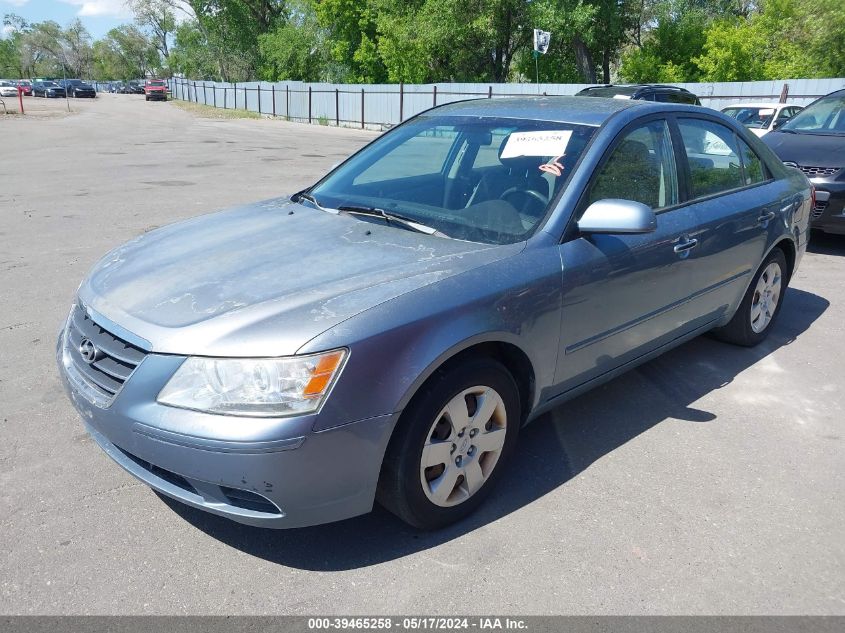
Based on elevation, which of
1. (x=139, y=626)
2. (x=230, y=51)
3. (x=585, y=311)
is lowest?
(x=139, y=626)

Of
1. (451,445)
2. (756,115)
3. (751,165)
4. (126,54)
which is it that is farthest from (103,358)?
(126,54)

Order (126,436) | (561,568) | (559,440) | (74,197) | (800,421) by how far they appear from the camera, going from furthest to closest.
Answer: (74,197)
(800,421)
(559,440)
(561,568)
(126,436)

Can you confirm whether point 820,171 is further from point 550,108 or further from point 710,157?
point 550,108

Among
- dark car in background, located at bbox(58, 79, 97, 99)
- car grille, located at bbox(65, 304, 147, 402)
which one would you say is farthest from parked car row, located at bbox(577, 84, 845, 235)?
dark car in background, located at bbox(58, 79, 97, 99)

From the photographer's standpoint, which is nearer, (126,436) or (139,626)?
(139,626)

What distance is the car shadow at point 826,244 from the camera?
7.96m

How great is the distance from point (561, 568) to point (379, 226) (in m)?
1.69

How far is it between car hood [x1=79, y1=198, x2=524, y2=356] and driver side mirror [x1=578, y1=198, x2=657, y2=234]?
1.33 feet

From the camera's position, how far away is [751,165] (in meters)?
4.58

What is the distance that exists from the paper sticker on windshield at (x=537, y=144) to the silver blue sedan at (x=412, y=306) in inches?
0.5

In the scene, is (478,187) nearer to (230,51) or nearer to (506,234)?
(506,234)

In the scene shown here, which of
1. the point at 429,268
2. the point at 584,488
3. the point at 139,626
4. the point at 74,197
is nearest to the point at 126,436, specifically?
the point at 139,626

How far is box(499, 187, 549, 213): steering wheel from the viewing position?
3.19m

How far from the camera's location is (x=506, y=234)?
3072mm
